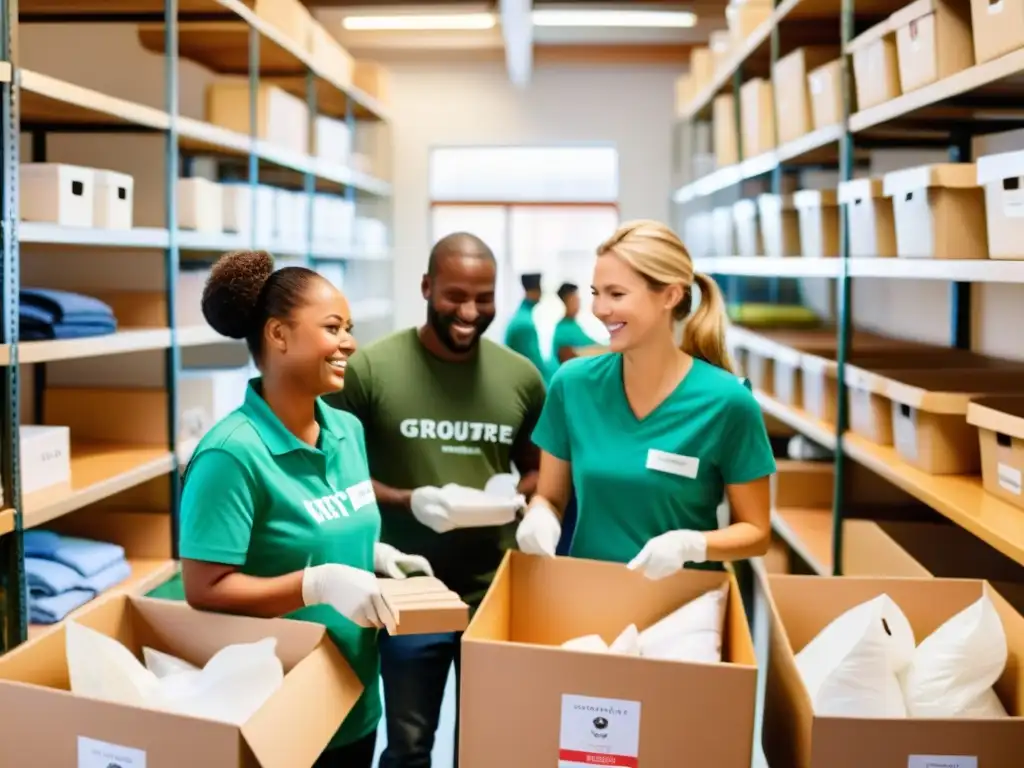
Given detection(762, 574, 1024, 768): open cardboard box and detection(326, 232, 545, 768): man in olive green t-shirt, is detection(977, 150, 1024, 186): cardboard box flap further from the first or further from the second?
detection(326, 232, 545, 768): man in olive green t-shirt

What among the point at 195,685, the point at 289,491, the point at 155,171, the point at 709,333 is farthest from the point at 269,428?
the point at 155,171

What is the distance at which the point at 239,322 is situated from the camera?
164 centimetres

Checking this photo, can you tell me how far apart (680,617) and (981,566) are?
1683mm

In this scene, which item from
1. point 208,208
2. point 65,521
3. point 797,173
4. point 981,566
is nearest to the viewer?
point 981,566

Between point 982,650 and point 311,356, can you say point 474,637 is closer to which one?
point 311,356

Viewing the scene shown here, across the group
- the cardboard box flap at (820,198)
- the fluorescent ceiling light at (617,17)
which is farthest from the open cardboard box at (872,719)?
the fluorescent ceiling light at (617,17)

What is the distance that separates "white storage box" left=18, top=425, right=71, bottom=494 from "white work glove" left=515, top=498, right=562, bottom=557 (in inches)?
64.6

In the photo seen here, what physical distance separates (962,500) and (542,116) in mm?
6493

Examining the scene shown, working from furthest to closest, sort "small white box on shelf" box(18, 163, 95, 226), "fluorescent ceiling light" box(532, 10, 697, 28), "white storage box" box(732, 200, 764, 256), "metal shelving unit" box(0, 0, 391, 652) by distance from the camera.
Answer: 1. "fluorescent ceiling light" box(532, 10, 697, 28)
2. "white storage box" box(732, 200, 764, 256)
3. "small white box on shelf" box(18, 163, 95, 226)
4. "metal shelving unit" box(0, 0, 391, 652)

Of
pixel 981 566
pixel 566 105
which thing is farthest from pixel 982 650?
pixel 566 105

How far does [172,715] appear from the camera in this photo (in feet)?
3.96

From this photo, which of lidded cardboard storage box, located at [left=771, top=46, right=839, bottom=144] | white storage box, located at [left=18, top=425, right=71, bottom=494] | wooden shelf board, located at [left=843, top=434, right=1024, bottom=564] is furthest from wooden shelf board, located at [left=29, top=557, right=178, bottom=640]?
lidded cardboard storage box, located at [left=771, top=46, right=839, bottom=144]

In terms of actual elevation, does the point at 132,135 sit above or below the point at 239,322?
above

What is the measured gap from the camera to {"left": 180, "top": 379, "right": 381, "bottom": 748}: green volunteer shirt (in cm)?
145
